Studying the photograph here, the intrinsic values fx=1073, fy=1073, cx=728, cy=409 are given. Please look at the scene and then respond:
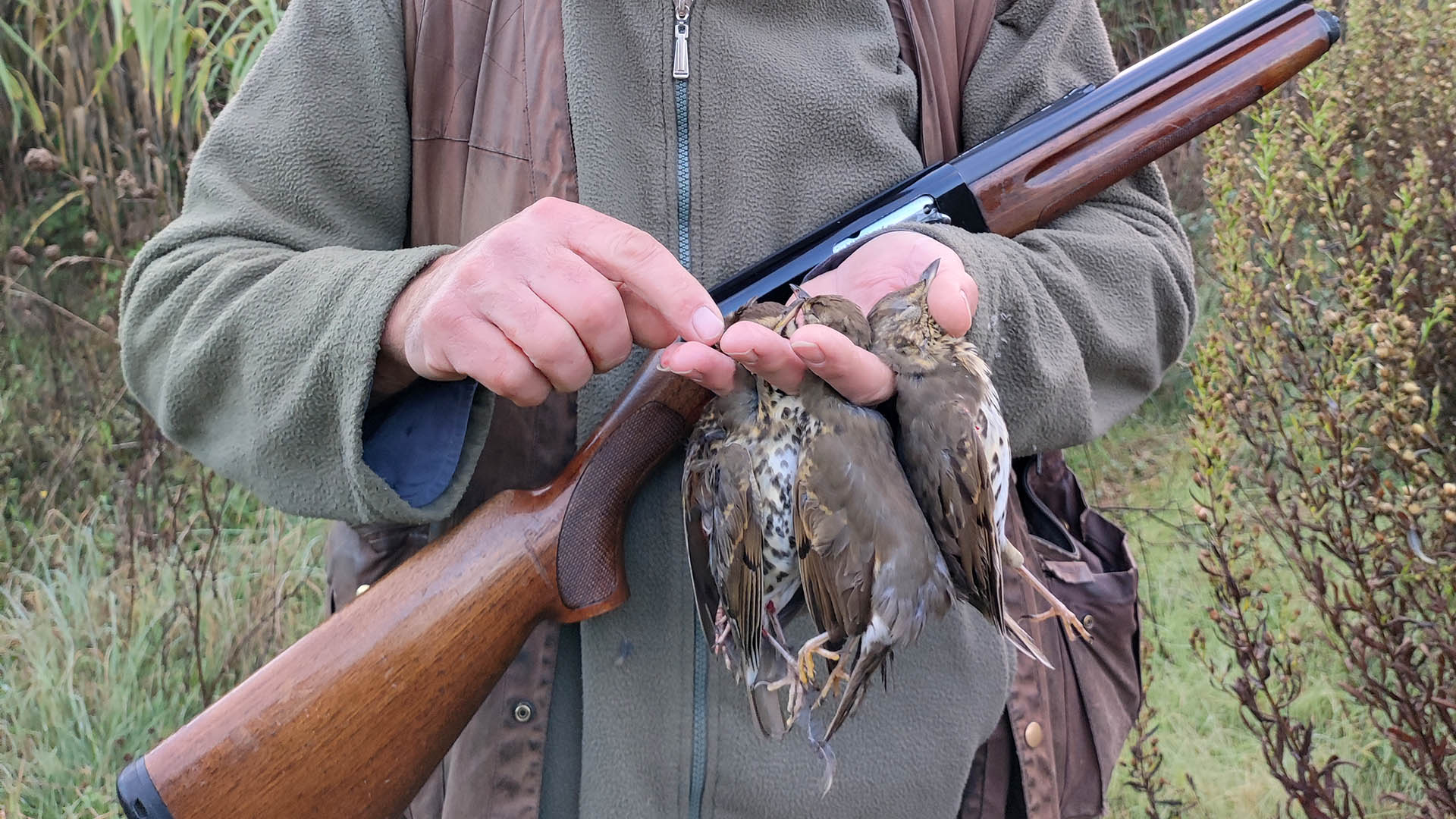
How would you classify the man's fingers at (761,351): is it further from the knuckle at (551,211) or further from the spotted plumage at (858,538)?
the knuckle at (551,211)

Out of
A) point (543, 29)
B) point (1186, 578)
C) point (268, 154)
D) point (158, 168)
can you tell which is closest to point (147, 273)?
point (268, 154)

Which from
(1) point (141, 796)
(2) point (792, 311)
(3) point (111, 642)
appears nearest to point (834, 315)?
(2) point (792, 311)

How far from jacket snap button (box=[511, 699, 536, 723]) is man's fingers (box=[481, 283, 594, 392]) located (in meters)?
0.57

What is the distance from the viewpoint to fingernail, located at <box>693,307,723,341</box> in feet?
3.91

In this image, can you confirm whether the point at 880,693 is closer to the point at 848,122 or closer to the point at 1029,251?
the point at 1029,251

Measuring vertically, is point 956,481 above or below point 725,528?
above

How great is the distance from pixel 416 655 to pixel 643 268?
558 mm

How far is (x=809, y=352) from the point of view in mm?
1087

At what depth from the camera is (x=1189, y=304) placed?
1754 mm

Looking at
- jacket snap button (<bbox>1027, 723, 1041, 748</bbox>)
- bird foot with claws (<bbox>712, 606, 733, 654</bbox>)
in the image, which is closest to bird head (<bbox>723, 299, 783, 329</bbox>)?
bird foot with claws (<bbox>712, 606, 733, 654</bbox>)

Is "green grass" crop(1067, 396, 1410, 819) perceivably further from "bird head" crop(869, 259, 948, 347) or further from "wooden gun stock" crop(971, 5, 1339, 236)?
"bird head" crop(869, 259, 948, 347)

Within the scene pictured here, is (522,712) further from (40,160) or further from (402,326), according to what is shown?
(40,160)

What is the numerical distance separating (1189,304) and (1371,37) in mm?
3011

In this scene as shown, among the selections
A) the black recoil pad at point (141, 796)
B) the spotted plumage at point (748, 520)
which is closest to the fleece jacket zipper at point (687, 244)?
the spotted plumage at point (748, 520)
